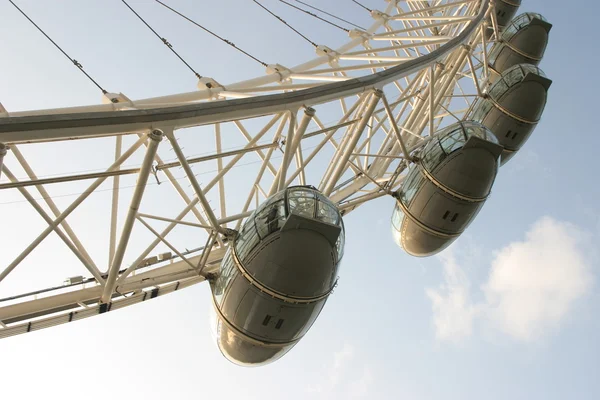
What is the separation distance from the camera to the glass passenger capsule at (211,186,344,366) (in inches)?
331

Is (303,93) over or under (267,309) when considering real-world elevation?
over

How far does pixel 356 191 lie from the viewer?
54.4 feet

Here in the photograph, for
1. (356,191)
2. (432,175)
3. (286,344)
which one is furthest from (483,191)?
(286,344)

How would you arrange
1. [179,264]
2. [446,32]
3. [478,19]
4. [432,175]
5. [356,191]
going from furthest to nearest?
[446,32] < [478,19] < [356,191] < [432,175] < [179,264]

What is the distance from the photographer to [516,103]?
18344 millimetres

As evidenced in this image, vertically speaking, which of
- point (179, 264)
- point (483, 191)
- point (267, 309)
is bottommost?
point (179, 264)

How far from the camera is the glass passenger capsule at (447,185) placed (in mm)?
12883

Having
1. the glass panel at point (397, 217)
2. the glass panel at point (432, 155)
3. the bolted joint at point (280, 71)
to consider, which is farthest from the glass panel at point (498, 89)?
the bolted joint at point (280, 71)

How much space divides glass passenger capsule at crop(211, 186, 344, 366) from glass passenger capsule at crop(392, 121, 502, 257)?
16.6 ft

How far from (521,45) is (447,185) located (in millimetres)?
14155

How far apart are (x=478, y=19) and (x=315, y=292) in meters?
14.5

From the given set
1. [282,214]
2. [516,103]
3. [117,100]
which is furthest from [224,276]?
[516,103]

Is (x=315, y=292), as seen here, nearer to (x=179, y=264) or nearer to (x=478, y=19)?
(x=179, y=264)

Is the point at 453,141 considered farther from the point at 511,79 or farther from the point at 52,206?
the point at 52,206
